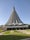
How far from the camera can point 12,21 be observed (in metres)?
26.7

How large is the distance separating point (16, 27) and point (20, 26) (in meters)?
0.79

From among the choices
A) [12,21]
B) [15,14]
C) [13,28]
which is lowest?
[13,28]

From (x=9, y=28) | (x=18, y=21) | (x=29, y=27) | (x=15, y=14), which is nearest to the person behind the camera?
(x=9, y=28)

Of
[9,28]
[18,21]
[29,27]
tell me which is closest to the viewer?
[9,28]

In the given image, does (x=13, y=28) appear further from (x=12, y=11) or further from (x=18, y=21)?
(x=12, y=11)

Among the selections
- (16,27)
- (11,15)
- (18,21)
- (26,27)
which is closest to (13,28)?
(16,27)

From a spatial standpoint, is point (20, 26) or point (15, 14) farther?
point (15, 14)

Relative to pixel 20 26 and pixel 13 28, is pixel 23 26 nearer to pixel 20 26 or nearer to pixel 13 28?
pixel 20 26

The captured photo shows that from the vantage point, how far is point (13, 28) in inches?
865

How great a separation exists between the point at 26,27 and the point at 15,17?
580cm

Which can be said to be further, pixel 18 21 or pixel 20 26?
pixel 18 21

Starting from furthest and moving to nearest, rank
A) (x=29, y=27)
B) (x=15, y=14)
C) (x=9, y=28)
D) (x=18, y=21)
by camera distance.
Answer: (x=15, y=14)
(x=18, y=21)
(x=29, y=27)
(x=9, y=28)

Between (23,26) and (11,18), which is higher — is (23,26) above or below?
below

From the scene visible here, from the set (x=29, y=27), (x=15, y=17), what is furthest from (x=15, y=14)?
(x=29, y=27)
